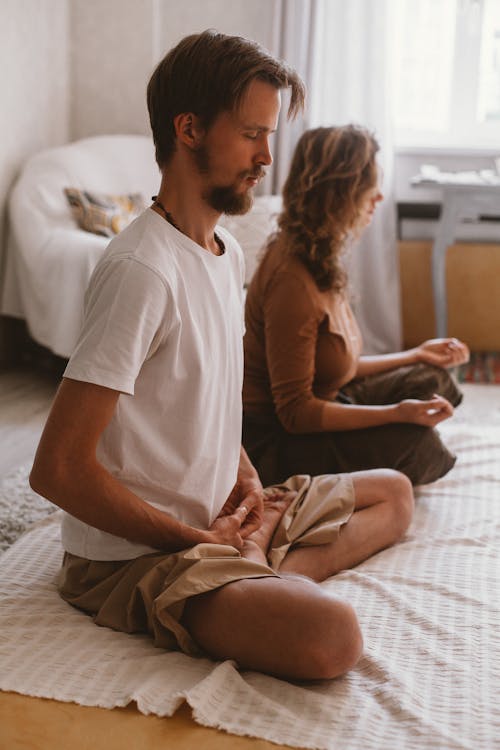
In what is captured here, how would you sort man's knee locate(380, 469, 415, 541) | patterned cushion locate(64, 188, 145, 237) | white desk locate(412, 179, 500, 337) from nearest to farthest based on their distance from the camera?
man's knee locate(380, 469, 415, 541) → patterned cushion locate(64, 188, 145, 237) → white desk locate(412, 179, 500, 337)

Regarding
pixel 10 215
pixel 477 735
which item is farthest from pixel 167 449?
pixel 10 215

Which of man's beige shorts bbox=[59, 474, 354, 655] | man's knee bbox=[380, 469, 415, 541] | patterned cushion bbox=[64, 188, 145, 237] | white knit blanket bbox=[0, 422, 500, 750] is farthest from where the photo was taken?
patterned cushion bbox=[64, 188, 145, 237]

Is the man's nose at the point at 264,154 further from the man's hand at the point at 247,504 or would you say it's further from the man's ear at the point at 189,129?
the man's hand at the point at 247,504

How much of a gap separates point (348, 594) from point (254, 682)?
0.33 metres

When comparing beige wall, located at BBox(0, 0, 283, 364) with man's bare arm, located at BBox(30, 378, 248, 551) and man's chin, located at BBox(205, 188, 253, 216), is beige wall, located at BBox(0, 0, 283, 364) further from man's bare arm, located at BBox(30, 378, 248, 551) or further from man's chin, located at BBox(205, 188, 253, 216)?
man's bare arm, located at BBox(30, 378, 248, 551)

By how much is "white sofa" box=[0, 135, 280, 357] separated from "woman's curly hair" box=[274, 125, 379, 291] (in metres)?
1.39

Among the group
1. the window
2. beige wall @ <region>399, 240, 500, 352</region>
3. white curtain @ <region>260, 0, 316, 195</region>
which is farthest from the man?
the window

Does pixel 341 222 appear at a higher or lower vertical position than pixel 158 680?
higher

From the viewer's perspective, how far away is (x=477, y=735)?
3.61ft

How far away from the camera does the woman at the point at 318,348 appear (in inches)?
71.9

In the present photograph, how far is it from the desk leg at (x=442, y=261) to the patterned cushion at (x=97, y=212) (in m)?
1.27

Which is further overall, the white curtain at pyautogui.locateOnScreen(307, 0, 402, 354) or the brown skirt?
the white curtain at pyautogui.locateOnScreen(307, 0, 402, 354)

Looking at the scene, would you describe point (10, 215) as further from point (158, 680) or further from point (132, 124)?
point (158, 680)

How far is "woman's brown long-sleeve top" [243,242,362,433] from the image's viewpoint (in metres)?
1.81
